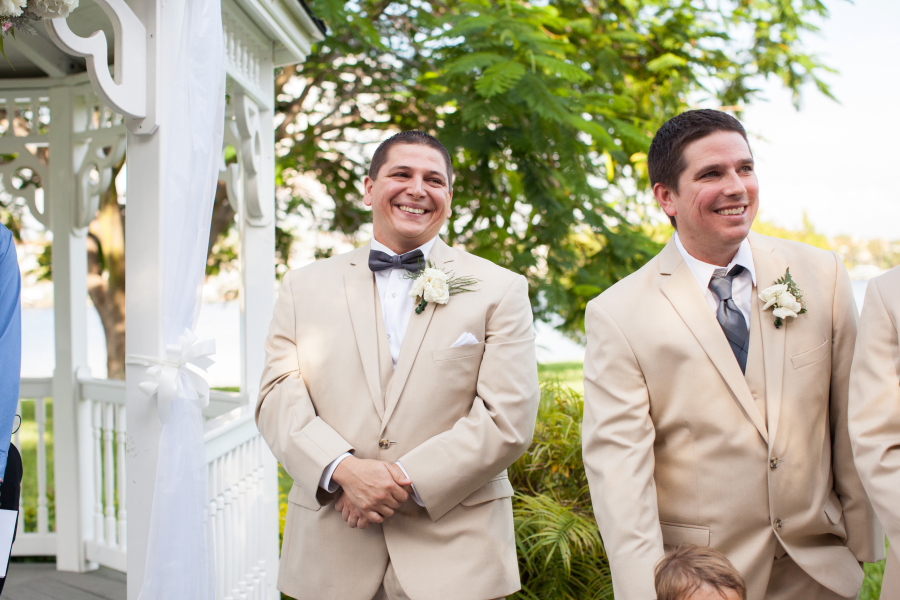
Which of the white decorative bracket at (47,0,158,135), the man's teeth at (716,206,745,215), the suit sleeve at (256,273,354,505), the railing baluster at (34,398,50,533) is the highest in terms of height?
the white decorative bracket at (47,0,158,135)

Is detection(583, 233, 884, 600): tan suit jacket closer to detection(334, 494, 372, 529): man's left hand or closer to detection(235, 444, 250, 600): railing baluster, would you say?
detection(334, 494, 372, 529): man's left hand

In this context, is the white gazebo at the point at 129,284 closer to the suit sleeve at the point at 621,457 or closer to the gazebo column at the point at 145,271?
the gazebo column at the point at 145,271

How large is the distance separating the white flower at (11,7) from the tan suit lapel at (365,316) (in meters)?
1.32

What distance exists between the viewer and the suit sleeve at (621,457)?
213 cm

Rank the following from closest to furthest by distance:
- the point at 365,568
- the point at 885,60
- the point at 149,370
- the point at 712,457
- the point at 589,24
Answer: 1. the point at 712,457
2. the point at 365,568
3. the point at 149,370
4. the point at 589,24
5. the point at 885,60

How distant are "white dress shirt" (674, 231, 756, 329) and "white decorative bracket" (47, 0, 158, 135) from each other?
7.13 feet

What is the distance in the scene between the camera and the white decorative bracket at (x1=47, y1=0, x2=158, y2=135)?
2811mm

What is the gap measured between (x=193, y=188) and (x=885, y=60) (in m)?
15.9

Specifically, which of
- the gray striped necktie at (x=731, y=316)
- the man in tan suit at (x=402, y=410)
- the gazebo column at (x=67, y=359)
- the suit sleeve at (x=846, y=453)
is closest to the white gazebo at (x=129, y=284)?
the gazebo column at (x=67, y=359)

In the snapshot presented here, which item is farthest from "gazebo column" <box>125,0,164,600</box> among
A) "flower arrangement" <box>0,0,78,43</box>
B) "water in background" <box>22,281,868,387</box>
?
"water in background" <box>22,281,868,387</box>

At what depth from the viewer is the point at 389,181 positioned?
2689mm

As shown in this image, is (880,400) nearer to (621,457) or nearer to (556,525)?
(621,457)

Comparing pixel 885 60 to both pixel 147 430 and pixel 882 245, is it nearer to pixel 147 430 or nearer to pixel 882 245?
pixel 882 245

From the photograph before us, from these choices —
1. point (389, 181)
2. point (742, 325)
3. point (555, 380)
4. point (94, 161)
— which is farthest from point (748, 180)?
point (94, 161)
